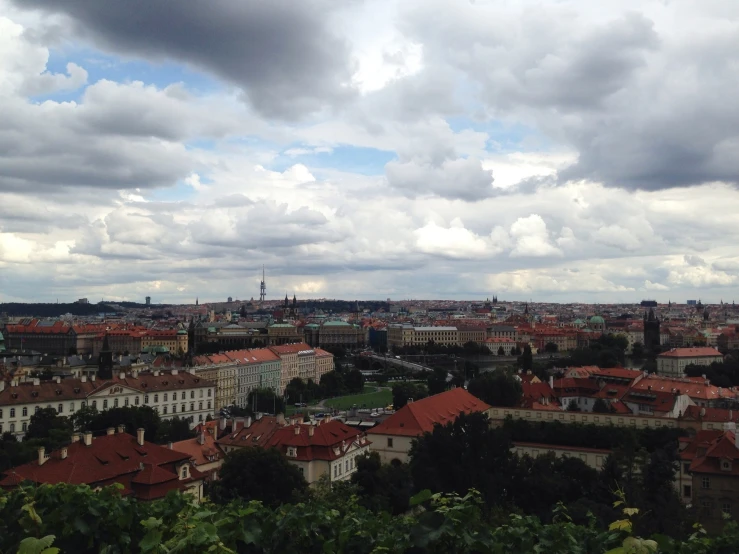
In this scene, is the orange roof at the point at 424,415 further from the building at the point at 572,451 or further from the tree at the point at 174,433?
the tree at the point at 174,433

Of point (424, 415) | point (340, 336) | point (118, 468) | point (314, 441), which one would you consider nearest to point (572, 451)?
point (424, 415)

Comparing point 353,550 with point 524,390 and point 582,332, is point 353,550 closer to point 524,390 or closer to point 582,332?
point 524,390

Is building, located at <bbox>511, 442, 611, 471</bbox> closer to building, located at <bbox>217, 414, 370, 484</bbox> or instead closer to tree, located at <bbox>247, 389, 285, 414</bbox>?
building, located at <bbox>217, 414, 370, 484</bbox>

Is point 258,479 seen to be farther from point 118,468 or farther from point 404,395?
point 404,395

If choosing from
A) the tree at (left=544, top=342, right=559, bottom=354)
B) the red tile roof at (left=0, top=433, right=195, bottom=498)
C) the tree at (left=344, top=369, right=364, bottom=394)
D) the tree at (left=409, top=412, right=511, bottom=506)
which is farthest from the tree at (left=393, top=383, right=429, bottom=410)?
the tree at (left=544, top=342, right=559, bottom=354)

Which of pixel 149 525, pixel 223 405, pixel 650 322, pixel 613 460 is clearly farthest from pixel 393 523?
pixel 650 322

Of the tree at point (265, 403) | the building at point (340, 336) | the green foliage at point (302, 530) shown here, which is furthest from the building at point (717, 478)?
the building at point (340, 336)
